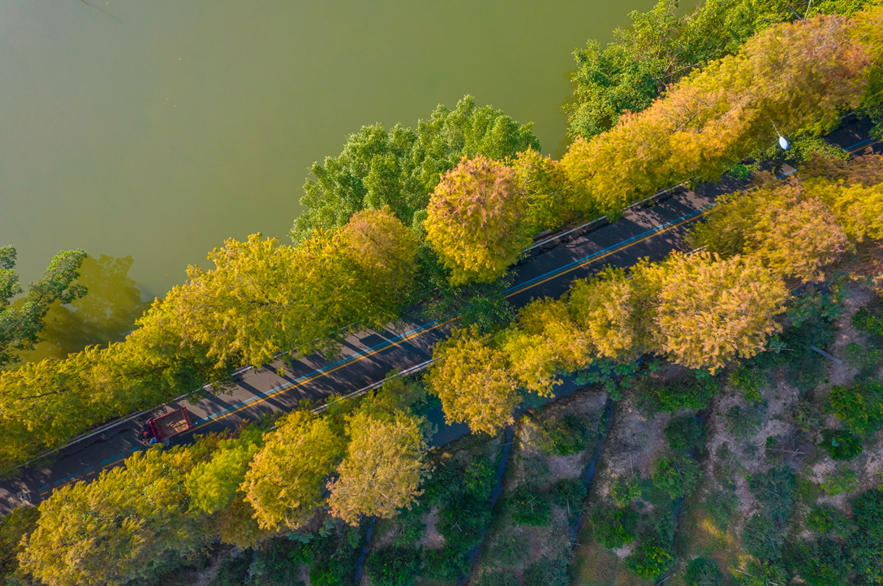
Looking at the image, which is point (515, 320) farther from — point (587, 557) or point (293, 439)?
point (587, 557)

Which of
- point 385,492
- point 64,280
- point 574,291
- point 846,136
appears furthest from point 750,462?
point 64,280

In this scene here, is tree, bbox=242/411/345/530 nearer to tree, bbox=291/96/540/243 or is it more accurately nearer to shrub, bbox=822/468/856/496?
tree, bbox=291/96/540/243

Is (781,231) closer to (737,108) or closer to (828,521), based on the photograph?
(737,108)

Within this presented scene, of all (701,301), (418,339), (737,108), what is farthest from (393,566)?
(737,108)

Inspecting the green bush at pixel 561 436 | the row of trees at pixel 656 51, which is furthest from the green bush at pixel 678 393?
the row of trees at pixel 656 51

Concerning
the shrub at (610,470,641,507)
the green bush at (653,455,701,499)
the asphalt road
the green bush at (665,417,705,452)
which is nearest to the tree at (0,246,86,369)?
the asphalt road
